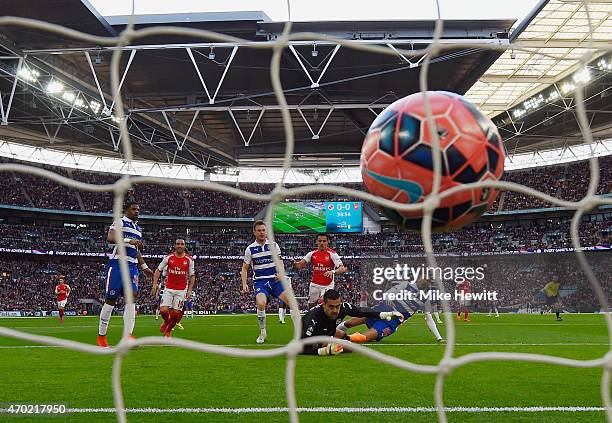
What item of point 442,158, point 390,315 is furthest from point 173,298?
point 442,158

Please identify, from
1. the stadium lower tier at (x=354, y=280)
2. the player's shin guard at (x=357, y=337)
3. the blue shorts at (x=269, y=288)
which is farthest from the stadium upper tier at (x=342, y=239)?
the player's shin guard at (x=357, y=337)

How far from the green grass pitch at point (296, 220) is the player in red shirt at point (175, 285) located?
2579 cm

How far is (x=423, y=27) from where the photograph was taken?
16469mm

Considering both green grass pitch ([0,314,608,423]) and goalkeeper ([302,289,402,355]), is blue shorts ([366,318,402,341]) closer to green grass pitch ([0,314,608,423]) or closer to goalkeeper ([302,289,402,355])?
goalkeeper ([302,289,402,355])

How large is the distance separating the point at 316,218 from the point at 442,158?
32460mm

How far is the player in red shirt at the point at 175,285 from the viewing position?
871 centimetres

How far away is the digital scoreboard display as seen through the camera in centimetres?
3506

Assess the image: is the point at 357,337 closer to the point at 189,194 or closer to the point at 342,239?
the point at 342,239

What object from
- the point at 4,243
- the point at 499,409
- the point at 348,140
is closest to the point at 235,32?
the point at 348,140

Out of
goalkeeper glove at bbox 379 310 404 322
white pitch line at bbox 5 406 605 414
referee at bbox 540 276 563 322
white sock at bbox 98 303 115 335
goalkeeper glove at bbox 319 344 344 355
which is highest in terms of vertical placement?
referee at bbox 540 276 563 322

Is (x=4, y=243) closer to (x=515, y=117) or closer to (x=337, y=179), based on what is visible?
(x=337, y=179)

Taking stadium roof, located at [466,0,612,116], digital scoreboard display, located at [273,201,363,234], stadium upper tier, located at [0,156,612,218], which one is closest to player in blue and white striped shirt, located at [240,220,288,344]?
stadium roof, located at [466,0,612,116]

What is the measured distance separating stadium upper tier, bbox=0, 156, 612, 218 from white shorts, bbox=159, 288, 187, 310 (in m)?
28.8

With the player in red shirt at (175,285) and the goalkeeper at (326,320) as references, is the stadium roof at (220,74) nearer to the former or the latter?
the player in red shirt at (175,285)
